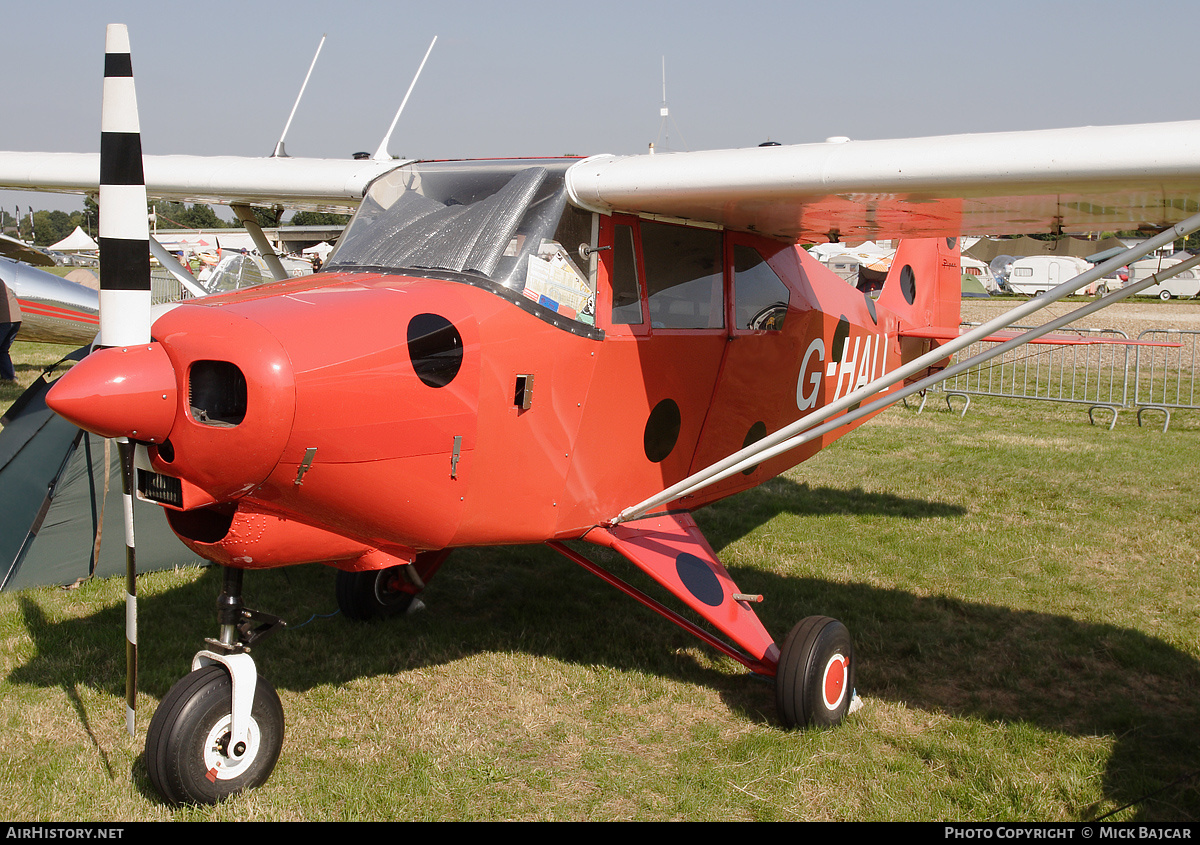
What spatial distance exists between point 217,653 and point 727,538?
448 cm

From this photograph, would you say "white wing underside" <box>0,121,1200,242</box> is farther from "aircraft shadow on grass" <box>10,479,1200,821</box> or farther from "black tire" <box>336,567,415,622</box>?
"black tire" <box>336,567,415,622</box>

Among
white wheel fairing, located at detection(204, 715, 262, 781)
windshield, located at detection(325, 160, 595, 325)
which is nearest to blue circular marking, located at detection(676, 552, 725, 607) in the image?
windshield, located at detection(325, 160, 595, 325)

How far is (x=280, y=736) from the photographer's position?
3.63 meters

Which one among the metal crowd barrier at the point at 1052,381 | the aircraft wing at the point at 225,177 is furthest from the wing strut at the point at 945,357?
the metal crowd barrier at the point at 1052,381

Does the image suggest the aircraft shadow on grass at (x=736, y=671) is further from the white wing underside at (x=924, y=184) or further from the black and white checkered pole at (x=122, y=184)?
the white wing underside at (x=924, y=184)

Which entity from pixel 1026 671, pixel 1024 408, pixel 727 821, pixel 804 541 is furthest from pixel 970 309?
pixel 727 821

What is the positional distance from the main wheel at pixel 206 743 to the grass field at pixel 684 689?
0.09 m

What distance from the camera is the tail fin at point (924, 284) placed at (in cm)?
744

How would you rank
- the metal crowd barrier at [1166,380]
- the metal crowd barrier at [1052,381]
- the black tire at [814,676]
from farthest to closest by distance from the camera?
the metal crowd barrier at [1052,381] → the metal crowd barrier at [1166,380] → the black tire at [814,676]

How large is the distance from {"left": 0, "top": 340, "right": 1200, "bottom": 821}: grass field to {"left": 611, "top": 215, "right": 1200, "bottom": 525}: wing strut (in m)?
1.10

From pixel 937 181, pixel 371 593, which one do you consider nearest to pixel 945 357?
pixel 937 181

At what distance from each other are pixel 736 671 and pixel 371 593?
216 centimetres

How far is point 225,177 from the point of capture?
5.97 metres

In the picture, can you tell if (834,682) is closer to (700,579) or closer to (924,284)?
(700,579)
